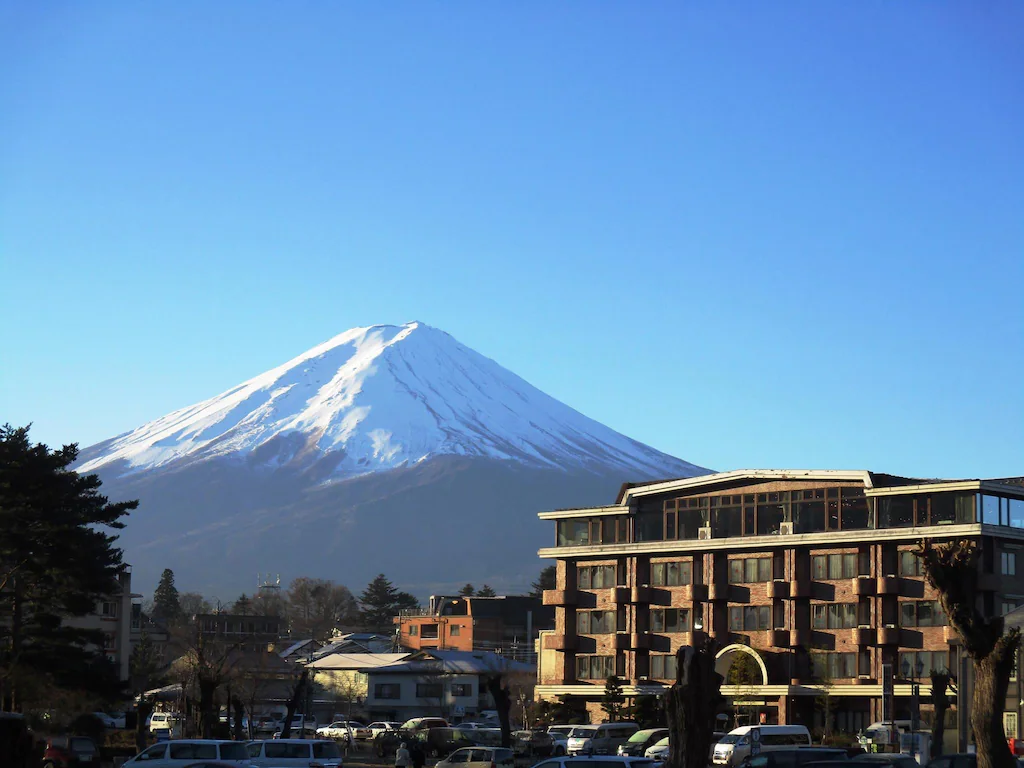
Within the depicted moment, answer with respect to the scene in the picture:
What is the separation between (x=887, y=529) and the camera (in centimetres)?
7225

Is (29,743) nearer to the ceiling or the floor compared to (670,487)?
nearer to the floor

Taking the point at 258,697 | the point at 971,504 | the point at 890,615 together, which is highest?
the point at 971,504

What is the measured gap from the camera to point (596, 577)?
A: 83438mm

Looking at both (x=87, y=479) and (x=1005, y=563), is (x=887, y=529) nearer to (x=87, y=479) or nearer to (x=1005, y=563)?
(x=1005, y=563)

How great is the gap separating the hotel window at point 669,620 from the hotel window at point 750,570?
324 cm

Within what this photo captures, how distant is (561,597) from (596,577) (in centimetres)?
235

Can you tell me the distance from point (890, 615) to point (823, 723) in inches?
262

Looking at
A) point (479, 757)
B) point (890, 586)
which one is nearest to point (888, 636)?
point (890, 586)

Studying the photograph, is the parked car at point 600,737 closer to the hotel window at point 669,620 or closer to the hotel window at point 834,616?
the hotel window at point 834,616

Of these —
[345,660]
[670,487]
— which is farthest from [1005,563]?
[345,660]

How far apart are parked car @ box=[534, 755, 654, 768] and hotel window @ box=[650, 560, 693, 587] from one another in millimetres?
47419

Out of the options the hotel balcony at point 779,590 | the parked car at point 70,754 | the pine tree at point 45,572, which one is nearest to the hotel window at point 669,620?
the hotel balcony at point 779,590

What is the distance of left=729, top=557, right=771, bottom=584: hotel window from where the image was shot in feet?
253

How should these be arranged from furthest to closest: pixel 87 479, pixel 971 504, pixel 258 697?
1. pixel 258 697
2. pixel 971 504
3. pixel 87 479
